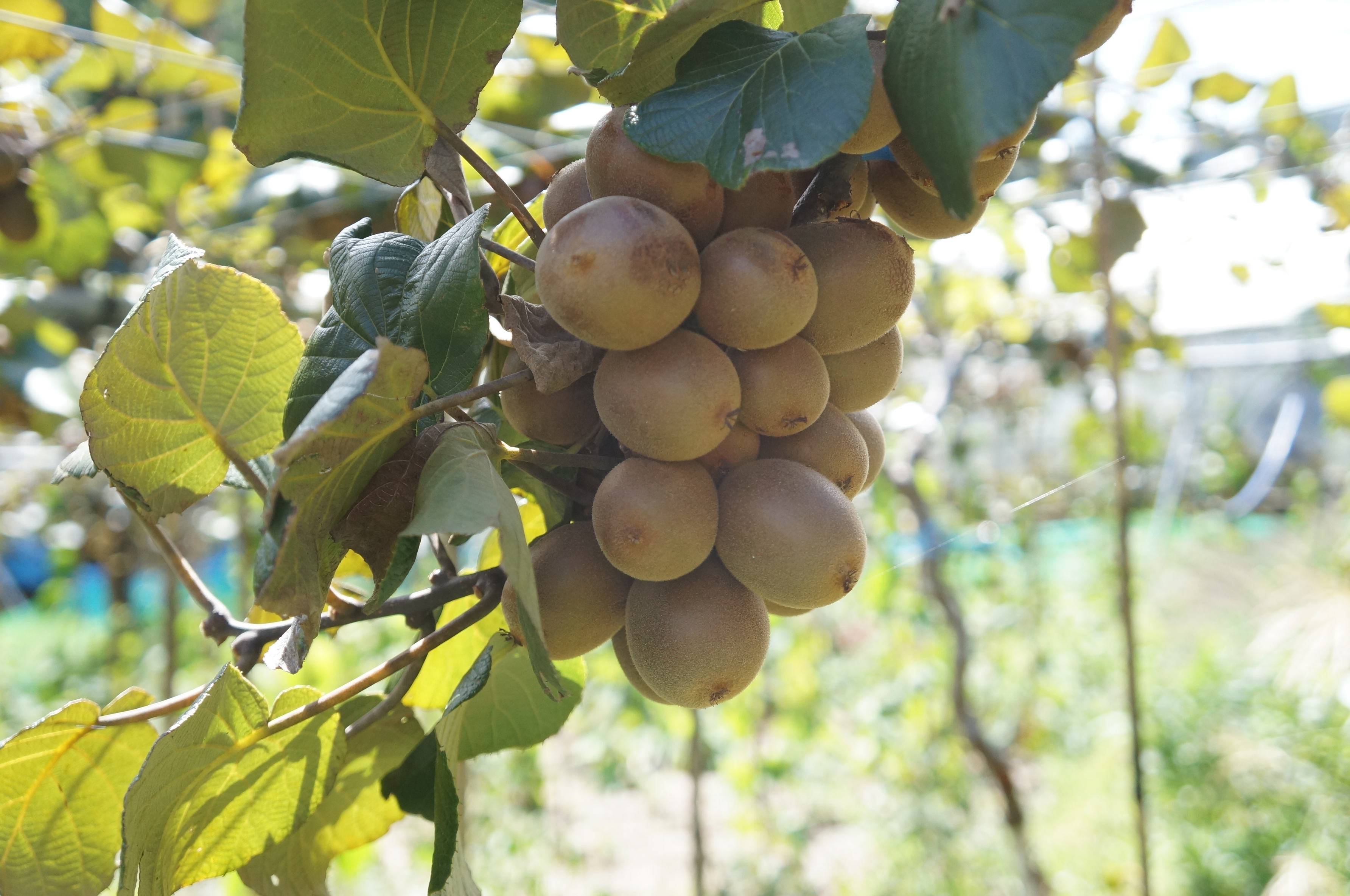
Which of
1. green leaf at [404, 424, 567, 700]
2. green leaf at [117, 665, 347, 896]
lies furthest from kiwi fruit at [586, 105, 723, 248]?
green leaf at [117, 665, 347, 896]

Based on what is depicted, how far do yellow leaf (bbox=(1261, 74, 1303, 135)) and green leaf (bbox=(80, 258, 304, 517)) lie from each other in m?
1.41

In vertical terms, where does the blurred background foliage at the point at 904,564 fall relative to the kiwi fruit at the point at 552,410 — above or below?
below

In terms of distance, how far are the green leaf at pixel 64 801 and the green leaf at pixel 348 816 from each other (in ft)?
0.20

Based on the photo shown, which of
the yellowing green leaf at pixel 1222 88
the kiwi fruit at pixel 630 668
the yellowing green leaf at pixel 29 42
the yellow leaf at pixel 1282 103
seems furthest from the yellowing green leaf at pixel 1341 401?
the yellowing green leaf at pixel 29 42

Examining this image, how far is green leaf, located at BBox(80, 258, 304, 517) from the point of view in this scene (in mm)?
344

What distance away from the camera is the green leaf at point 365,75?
304 mm

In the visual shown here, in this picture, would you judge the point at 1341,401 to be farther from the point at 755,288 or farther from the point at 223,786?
the point at 223,786

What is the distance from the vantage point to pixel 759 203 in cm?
32

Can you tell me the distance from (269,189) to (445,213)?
1.03 metres

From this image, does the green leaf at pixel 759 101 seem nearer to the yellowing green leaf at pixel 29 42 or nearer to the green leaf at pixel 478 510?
the green leaf at pixel 478 510

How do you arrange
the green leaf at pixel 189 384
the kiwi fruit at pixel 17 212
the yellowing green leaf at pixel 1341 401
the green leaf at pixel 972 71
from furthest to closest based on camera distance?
1. the yellowing green leaf at pixel 1341 401
2. the kiwi fruit at pixel 17 212
3. the green leaf at pixel 189 384
4. the green leaf at pixel 972 71

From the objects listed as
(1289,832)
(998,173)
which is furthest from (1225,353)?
(998,173)

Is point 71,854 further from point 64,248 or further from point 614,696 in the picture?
point 614,696

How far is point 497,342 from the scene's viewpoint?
0.36m
